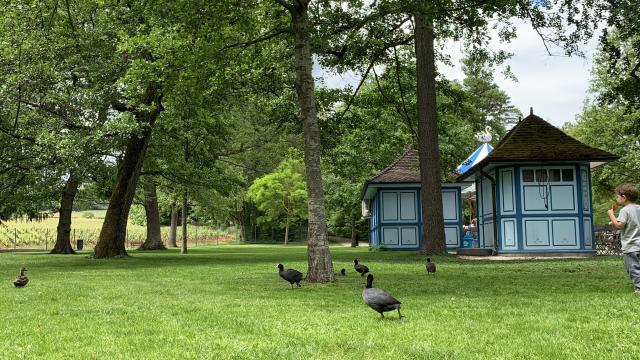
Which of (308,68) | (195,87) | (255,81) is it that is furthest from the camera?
(255,81)

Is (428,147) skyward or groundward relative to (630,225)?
skyward

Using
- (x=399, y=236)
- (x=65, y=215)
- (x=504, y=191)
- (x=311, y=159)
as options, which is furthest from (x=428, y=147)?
(x=65, y=215)

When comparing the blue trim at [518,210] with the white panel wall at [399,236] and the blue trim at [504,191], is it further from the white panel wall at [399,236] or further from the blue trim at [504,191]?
the white panel wall at [399,236]

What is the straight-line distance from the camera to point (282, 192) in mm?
62562

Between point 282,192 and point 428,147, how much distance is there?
40.0 metres

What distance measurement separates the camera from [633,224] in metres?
9.43

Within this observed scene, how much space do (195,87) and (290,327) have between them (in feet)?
29.2

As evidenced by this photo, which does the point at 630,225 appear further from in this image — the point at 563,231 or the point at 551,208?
the point at 563,231

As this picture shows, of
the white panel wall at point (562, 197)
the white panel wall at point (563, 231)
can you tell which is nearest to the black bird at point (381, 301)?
the white panel wall at point (563, 231)

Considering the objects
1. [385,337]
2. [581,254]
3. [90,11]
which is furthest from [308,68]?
[581,254]

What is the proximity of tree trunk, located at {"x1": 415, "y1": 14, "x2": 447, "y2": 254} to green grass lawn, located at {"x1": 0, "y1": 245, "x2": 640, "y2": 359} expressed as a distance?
31.7 ft

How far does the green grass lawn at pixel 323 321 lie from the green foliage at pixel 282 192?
48963 millimetres

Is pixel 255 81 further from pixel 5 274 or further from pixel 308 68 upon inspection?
pixel 5 274

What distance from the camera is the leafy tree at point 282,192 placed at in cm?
6241
